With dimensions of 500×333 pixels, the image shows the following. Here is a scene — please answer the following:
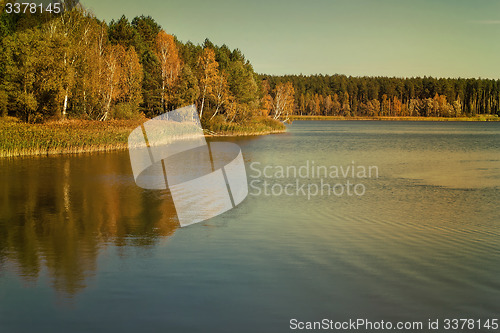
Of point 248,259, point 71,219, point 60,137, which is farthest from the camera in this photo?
point 60,137

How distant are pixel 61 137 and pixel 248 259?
3067 centimetres

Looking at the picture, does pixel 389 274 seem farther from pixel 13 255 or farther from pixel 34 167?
pixel 34 167

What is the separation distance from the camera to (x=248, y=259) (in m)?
11.3

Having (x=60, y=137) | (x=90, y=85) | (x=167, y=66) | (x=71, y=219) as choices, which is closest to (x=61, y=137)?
(x=60, y=137)

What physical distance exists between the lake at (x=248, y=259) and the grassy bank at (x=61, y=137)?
46.4ft

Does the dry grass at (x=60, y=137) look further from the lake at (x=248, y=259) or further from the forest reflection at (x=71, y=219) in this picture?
the lake at (x=248, y=259)

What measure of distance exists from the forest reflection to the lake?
45mm

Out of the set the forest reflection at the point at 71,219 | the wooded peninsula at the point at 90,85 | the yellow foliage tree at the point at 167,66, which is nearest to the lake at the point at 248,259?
the forest reflection at the point at 71,219

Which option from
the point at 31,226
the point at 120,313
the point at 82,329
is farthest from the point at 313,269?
the point at 31,226

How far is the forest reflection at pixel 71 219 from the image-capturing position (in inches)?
421

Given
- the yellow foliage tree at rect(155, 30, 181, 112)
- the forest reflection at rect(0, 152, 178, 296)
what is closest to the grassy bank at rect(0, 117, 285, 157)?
the forest reflection at rect(0, 152, 178, 296)

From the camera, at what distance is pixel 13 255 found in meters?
11.4

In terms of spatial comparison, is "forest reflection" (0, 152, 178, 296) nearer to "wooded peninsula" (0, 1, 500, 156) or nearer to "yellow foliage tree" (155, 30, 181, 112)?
"wooded peninsula" (0, 1, 500, 156)

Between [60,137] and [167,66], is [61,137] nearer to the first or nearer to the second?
[60,137]
